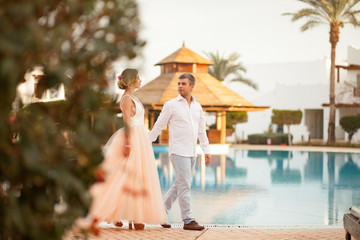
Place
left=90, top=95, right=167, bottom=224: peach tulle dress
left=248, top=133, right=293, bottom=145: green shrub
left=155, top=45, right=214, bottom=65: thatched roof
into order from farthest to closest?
left=248, top=133, right=293, bottom=145: green shrub, left=155, top=45, right=214, bottom=65: thatched roof, left=90, top=95, right=167, bottom=224: peach tulle dress

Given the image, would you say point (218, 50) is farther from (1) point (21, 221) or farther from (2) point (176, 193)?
(1) point (21, 221)

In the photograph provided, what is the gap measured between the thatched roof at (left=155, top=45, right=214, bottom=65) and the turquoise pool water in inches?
442

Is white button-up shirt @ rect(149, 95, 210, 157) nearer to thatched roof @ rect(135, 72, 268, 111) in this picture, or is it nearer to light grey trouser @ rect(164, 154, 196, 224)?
light grey trouser @ rect(164, 154, 196, 224)

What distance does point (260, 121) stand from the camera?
145ft

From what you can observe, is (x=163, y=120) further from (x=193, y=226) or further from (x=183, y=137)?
(x=193, y=226)

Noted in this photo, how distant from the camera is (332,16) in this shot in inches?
1296

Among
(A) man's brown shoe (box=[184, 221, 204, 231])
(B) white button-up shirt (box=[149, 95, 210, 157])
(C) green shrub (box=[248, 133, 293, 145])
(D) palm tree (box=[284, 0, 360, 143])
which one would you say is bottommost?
(A) man's brown shoe (box=[184, 221, 204, 231])

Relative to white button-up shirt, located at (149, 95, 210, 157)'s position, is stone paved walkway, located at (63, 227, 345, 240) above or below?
below

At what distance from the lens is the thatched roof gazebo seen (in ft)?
95.2

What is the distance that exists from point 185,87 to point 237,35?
37082mm

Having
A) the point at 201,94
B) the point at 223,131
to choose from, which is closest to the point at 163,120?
the point at 201,94

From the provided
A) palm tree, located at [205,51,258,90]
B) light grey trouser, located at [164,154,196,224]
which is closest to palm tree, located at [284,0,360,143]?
palm tree, located at [205,51,258,90]

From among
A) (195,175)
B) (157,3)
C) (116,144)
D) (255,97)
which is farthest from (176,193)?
(255,97)

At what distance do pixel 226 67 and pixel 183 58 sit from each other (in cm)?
1187
